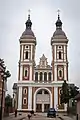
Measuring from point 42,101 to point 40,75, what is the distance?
7.92 meters

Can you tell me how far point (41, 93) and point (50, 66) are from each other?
890 cm

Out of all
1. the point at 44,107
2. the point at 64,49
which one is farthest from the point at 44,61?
the point at 44,107

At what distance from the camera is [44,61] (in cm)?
8331

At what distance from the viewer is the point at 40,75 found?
8131 cm

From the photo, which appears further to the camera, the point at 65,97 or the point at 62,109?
the point at 62,109

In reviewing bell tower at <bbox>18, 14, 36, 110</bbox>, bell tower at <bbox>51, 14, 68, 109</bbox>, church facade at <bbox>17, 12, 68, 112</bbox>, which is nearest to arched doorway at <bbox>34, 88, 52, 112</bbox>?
church facade at <bbox>17, 12, 68, 112</bbox>

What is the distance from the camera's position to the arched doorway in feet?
257

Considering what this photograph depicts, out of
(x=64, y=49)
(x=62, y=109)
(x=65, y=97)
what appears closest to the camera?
(x=65, y=97)

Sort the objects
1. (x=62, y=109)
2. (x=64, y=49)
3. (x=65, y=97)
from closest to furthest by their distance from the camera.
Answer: (x=65, y=97) → (x=62, y=109) → (x=64, y=49)

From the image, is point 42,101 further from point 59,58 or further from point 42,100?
point 59,58

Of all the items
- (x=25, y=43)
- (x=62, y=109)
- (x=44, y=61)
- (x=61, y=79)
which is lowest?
(x=62, y=109)

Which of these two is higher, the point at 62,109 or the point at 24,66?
the point at 24,66

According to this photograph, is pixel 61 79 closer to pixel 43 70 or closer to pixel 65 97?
pixel 43 70

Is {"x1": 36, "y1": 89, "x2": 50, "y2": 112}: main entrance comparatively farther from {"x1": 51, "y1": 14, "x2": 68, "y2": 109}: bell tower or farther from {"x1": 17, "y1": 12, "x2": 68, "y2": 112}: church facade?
{"x1": 51, "y1": 14, "x2": 68, "y2": 109}: bell tower
